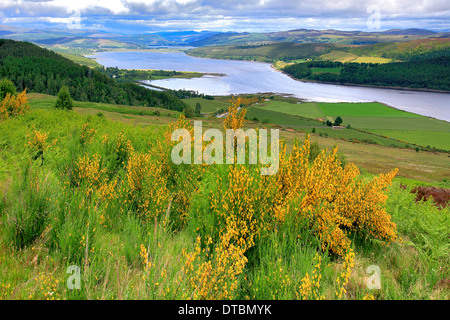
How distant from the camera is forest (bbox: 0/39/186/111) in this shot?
110625mm

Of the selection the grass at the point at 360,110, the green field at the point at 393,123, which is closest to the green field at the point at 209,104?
the grass at the point at 360,110

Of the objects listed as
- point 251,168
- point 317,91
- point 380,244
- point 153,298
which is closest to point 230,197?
point 251,168

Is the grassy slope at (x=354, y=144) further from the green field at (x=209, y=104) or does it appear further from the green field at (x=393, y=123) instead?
the green field at (x=209, y=104)

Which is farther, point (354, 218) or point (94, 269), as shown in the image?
point (354, 218)

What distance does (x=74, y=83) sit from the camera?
118562 mm

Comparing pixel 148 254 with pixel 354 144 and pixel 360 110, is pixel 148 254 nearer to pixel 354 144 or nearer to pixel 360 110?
pixel 354 144

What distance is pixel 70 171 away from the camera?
29.0 feet

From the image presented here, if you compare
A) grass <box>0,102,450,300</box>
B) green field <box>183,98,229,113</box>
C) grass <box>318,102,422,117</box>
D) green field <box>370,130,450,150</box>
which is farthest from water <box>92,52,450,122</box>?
grass <box>0,102,450,300</box>

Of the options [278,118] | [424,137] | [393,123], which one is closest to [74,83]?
[278,118]

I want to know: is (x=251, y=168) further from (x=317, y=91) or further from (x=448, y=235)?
(x=317, y=91)

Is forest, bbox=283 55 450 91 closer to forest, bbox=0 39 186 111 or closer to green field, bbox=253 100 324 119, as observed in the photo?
green field, bbox=253 100 324 119
